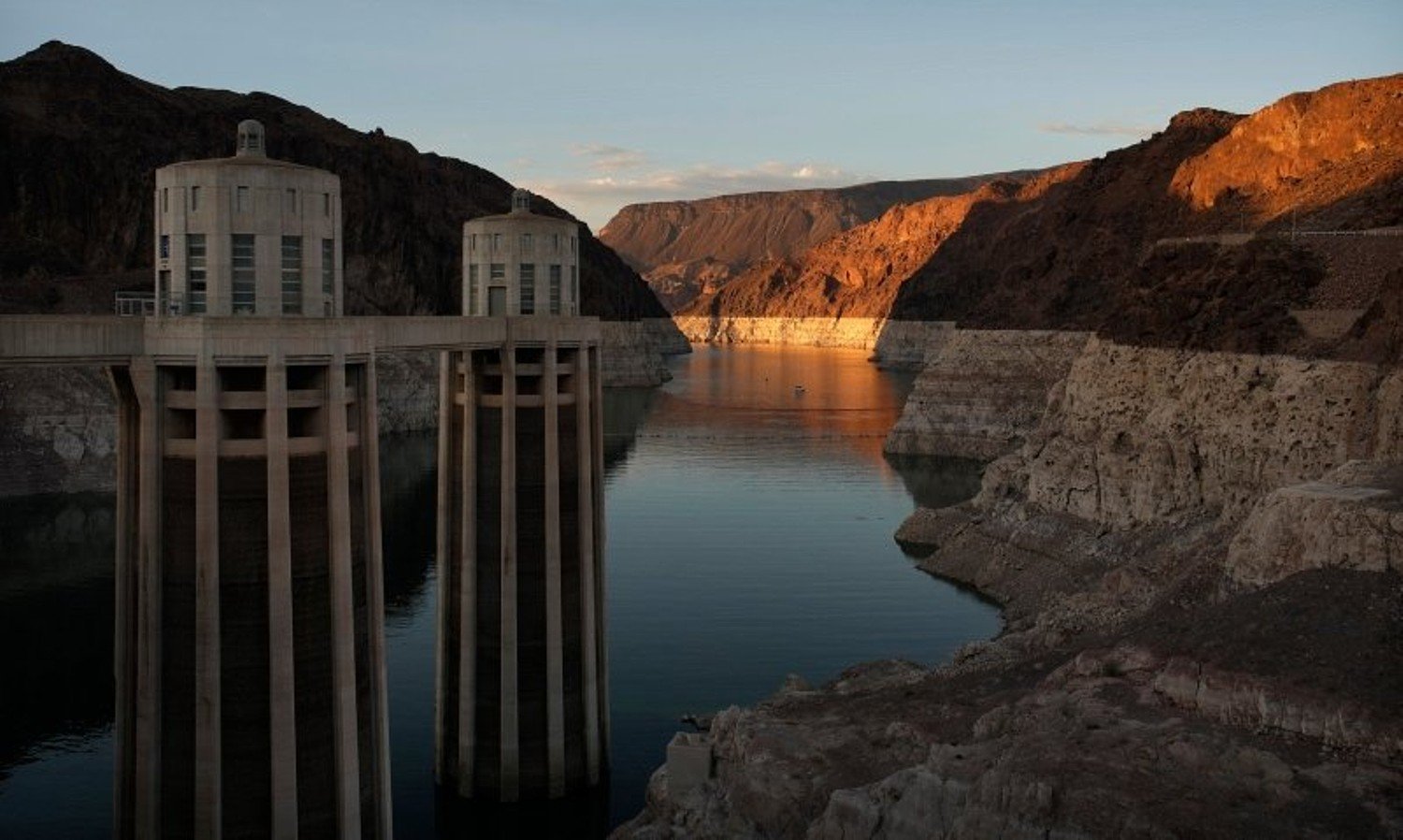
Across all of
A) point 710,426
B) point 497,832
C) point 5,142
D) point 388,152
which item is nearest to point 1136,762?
point 497,832

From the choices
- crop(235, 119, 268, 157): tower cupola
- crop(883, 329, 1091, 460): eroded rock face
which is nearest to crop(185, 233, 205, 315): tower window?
crop(235, 119, 268, 157): tower cupola

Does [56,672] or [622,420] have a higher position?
[622,420]

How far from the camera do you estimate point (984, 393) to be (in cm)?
11456

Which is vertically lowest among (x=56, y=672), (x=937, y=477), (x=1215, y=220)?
(x=56, y=672)

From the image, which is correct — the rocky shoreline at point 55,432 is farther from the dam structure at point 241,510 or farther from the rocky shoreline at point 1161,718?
the dam structure at point 241,510

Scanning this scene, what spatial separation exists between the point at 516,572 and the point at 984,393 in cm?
8327

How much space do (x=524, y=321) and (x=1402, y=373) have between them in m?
29.1

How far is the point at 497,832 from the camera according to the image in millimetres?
36594

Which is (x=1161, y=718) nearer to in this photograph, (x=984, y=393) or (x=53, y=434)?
(x=53, y=434)

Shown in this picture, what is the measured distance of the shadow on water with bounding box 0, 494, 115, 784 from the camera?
44.3 metres

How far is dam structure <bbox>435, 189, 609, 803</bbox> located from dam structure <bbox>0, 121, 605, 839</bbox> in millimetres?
9257

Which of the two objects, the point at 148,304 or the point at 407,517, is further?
the point at 407,517

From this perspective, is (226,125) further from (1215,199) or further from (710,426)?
(1215,199)

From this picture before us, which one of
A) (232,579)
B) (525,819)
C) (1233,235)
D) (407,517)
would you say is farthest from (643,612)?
(1233,235)
